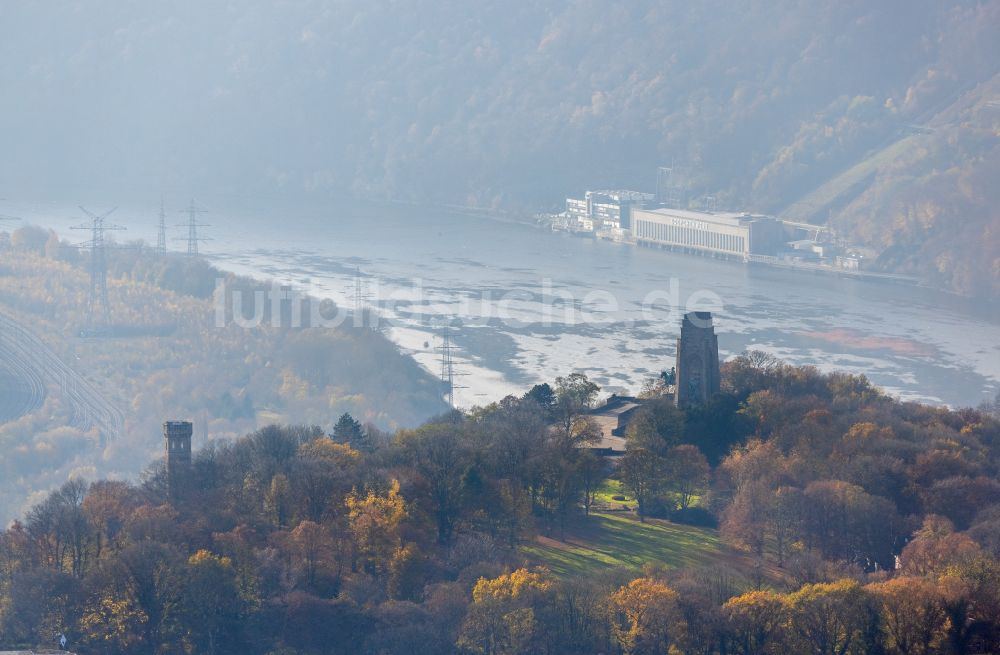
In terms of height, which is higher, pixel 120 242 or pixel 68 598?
pixel 120 242

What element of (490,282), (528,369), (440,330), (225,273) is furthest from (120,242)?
(528,369)

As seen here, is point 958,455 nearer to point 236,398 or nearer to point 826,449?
point 826,449

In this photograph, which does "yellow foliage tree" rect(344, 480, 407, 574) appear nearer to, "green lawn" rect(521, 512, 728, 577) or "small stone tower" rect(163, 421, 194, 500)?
"green lawn" rect(521, 512, 728, 577)


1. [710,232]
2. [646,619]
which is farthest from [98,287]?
[646,619]

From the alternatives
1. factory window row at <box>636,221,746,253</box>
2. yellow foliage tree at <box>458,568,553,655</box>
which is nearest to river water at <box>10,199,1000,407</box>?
factory window row at <box>636,221,746,253</box>

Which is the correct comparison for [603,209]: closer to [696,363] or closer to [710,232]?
[710,232]

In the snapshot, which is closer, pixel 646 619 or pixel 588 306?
pixel 646 619
